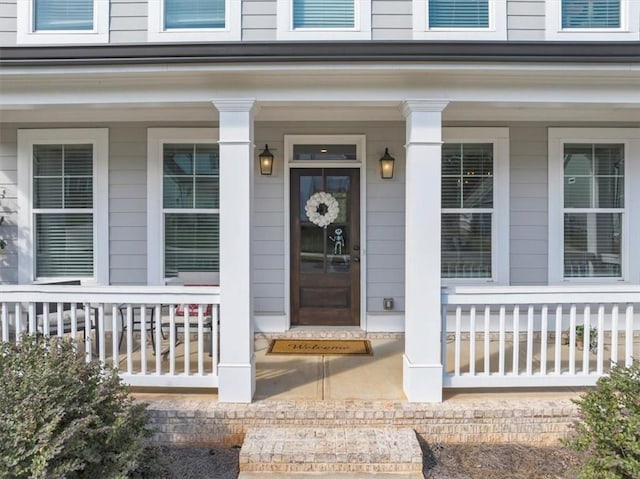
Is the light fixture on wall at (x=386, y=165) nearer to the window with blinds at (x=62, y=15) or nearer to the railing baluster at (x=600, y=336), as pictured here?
the railing baluster at (x=600, y=336)

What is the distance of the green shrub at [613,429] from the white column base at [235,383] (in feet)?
6.85

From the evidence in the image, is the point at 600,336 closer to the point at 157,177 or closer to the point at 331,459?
the point at 331,459

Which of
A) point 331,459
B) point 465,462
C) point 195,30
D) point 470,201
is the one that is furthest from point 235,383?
point 470,201

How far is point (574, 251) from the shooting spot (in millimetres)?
4641

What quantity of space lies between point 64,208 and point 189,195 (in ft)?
4.80

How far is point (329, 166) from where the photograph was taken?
4.70m

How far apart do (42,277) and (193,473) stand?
346 centimetres

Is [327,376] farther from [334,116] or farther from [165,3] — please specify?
[165,3]

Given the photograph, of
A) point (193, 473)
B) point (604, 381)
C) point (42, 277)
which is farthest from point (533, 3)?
point (42, 277)

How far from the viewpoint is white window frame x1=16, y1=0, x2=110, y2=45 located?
3.83 metres

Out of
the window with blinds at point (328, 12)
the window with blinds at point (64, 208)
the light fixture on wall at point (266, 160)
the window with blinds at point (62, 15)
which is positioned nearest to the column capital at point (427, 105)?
the window with blinds at point (328, 12)

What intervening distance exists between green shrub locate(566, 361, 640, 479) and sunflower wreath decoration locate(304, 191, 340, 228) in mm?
3025

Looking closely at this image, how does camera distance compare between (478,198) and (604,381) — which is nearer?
(604,381)

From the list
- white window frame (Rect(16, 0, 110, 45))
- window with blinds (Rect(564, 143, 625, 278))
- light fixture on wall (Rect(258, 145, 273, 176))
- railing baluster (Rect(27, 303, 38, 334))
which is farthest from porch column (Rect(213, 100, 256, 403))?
window with blinds (Rect(564, 143, 625, 278))
